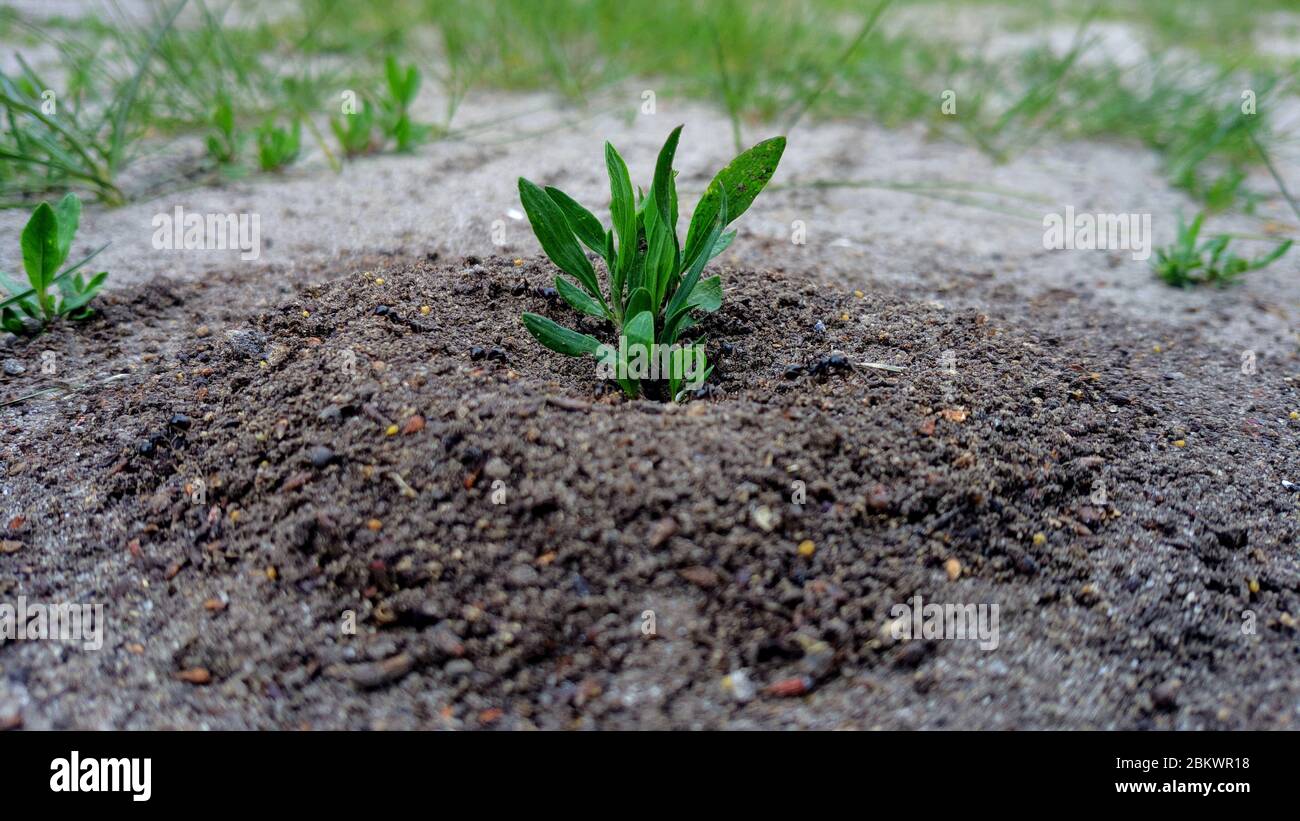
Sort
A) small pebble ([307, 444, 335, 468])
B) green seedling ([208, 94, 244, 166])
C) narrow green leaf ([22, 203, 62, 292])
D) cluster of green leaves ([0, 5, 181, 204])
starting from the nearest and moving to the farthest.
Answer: small pebble ([307, 444, 335, 468]) → narrow green leaf ([22, 203, 62, 292]) → cluster of green leaves ([0, 5, 181, 204]) → green seedling ([208, 94, 244, 166])

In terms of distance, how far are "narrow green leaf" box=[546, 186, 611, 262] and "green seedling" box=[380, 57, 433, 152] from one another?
1.37 metres

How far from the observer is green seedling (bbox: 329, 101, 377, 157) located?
265 centimetres

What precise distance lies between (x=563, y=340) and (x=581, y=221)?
0.71ft

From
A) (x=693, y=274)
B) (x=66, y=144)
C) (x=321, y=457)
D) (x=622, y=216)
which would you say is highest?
(x=66, y=144)

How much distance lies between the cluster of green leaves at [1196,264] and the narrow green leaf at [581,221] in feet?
5.24

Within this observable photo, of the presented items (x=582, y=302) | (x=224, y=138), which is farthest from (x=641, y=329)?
(x=224, y=138)

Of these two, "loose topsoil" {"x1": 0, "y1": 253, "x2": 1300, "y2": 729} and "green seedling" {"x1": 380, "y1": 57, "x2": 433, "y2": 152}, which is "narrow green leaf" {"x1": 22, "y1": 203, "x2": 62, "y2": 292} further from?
"green seedling" {"x1": 380, "y1": 57, "x2": 433, "y2": 152}

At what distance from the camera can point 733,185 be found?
1561 millimetres

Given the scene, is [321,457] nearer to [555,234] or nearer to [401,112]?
[555,234]

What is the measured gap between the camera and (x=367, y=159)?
2.73m

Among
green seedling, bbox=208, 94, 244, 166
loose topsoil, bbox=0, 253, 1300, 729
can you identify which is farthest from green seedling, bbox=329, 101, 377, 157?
loose topsoil, bbox=0, 253, 1300, 729

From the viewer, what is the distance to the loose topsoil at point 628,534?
1.13 meters

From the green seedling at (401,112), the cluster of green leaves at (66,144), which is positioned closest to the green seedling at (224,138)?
the cluster of green leaves at (66,144)

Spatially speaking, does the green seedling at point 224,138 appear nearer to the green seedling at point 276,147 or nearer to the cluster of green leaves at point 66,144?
the green seedling at point 276,147
